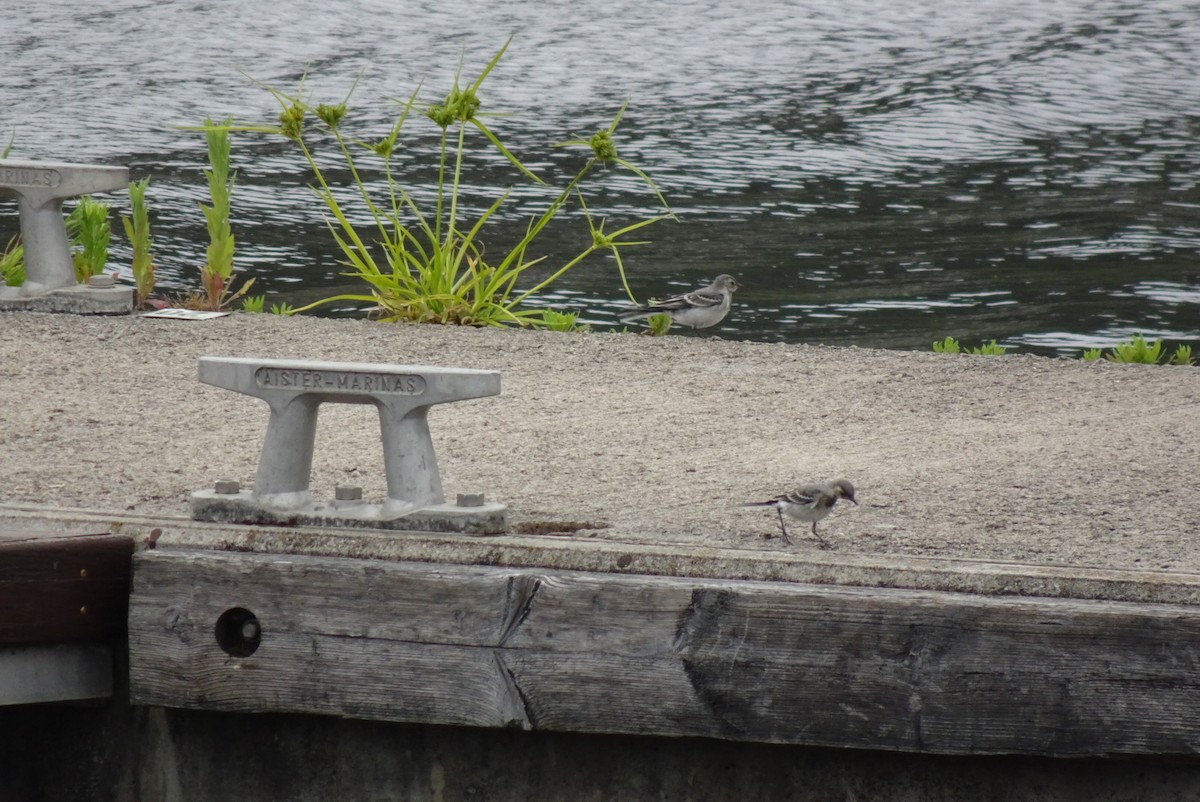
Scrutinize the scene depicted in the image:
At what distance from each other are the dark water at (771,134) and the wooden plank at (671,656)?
214 inches

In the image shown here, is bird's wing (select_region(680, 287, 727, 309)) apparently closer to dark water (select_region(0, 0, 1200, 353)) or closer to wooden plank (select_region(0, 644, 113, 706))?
dark water (select_region(0, 0, 1200, 353))

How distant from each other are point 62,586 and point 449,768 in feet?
2.63

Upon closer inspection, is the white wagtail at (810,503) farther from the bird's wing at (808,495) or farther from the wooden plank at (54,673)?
the wooden plank at (54,673)

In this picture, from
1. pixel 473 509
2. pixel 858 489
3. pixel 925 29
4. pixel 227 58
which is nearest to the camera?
pixel 473 509

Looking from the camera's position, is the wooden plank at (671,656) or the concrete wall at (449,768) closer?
the wooden plank at (671,656)

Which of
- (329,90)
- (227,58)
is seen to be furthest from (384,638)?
(227,58)

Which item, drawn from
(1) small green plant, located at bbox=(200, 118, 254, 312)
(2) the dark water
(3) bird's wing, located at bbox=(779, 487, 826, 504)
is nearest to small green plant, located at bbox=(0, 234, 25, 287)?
(1) small green plant, located at bbox=(200, 118, 254, 312)

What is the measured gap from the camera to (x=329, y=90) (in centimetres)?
1498

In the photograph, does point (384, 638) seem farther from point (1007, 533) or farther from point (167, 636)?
point (1007, 533)

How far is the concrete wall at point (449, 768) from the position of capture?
2.82m

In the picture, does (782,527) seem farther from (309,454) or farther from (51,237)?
(51,237)

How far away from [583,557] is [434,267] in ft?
13.7

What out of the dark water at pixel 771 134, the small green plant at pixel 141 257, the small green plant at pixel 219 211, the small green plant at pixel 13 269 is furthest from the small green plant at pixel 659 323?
the small green plant at pixel 13 269

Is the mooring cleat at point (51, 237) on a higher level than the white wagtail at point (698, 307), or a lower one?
higher
